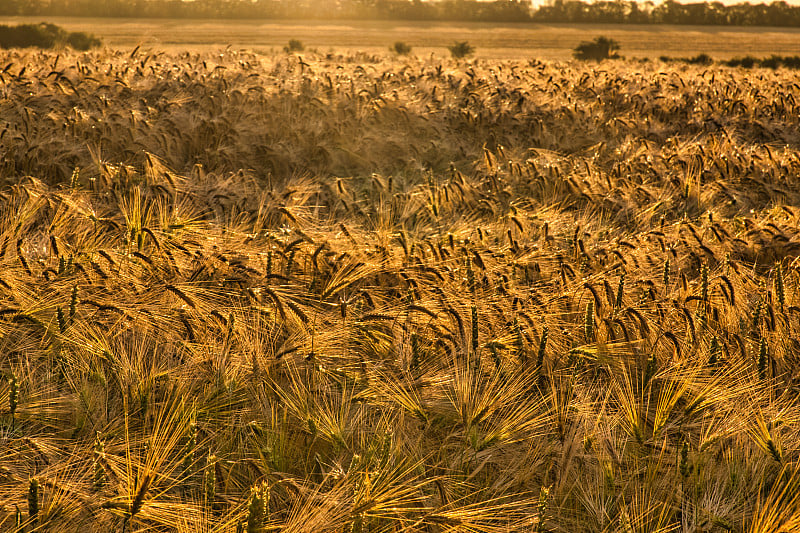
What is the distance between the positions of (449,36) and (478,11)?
16.0 metres

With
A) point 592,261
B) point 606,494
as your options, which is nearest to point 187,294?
point 606,494

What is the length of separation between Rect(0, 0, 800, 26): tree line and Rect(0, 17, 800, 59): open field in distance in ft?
12.0

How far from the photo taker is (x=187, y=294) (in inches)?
115

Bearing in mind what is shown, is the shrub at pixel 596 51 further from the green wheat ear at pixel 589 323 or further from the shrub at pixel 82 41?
the green wheat ear at pixel 589 323

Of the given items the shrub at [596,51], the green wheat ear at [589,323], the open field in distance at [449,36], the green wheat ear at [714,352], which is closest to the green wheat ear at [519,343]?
the green wheat ear at [589,323]

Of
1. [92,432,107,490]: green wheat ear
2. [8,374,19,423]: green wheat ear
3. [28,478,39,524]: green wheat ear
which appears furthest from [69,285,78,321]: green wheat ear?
[28,478,39,524]: green wheat ear

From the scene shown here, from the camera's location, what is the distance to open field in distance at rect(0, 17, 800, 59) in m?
33.6

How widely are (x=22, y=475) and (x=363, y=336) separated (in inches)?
56.6

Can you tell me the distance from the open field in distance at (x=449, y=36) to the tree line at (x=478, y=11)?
3.64 metres

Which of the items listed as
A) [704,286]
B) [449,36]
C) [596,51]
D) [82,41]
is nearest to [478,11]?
[449,36]

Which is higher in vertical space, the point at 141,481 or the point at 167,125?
the point at 167,125

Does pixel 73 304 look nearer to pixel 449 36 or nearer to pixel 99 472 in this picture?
pixel 99 472

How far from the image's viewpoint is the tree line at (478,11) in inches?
1957

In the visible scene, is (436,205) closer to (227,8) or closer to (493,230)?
(493,230)
